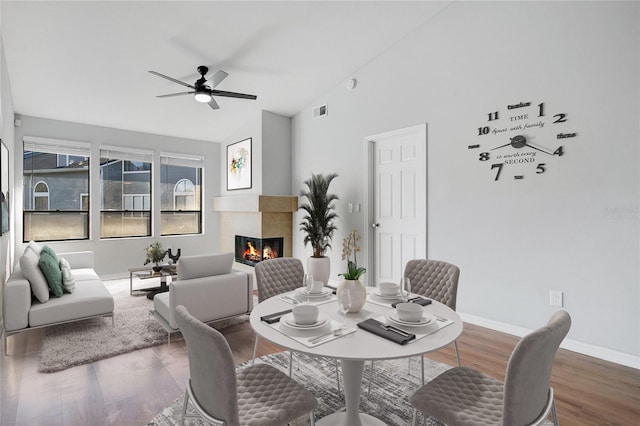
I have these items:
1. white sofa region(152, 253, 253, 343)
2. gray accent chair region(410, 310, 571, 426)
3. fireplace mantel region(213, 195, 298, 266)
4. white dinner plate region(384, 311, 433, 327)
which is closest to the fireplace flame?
fireplace mantel region(213, 195, 298, 266)

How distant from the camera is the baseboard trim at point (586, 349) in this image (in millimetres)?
2651

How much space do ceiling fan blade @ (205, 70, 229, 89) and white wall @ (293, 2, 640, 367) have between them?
2.13 m

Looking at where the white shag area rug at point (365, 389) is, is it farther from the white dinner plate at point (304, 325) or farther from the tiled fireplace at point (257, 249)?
the tiled fireplace at point (257, 249)

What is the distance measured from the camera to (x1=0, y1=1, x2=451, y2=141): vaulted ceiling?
3.25 m

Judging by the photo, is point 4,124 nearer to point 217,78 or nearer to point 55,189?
point 55,189

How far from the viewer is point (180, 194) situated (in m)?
6.79

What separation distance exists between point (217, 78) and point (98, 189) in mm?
3522

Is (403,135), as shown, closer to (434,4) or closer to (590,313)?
(434,4)

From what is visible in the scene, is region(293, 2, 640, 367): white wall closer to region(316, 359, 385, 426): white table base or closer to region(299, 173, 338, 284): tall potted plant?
region(299, 173, 338, 284): tall potted plant

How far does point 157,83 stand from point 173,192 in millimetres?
2643

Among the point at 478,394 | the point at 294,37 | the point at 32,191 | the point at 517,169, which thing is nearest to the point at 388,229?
the point at 517,169

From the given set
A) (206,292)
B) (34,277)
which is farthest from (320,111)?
(34,277)

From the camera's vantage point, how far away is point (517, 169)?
128 inches

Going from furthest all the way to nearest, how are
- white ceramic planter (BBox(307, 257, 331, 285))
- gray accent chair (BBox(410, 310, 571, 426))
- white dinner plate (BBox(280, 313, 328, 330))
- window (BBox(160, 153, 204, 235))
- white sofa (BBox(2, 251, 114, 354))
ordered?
1. window (BBox(160, 153, 204, 235))
2. white ceramic planter (BBox(307, 257, 331, 285))
3. white sofa (BBox(2, 251, 114, 354))
4. white dinner plate (BBox(280, 313, 328, 330))
5. gray accent chair (BBox(410, 310, 571, 426))
